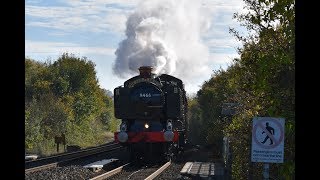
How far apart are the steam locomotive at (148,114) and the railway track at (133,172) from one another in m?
0.93

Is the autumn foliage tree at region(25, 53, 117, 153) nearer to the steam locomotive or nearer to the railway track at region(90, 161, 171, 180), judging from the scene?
the steam locomotive

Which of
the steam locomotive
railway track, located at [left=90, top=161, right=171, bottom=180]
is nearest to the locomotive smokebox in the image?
the steam locomotive

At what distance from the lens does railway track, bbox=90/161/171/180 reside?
16750mm

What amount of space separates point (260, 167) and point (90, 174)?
807 cm

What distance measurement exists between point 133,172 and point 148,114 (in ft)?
10.3

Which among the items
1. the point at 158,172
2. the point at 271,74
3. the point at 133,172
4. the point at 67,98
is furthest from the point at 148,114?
the point at 67,98

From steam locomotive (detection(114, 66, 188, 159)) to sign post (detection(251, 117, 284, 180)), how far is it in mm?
13759

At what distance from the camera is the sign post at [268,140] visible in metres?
6.73

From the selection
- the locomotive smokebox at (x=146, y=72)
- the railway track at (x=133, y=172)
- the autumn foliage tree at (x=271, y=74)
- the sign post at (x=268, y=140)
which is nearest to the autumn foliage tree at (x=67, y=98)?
the locomotive smokebox at (x=146, y=72)

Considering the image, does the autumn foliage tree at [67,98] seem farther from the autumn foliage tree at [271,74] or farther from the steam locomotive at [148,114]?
the autumn foliage tree at [271,74]

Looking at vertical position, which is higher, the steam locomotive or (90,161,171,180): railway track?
the steam locomotive
